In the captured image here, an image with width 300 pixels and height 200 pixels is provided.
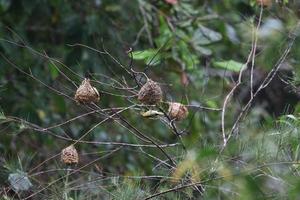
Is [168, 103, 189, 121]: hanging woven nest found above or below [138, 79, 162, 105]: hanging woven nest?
below

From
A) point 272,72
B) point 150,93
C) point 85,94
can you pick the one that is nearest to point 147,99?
point 150,93

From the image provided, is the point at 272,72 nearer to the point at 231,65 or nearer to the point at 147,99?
the point at 147,99

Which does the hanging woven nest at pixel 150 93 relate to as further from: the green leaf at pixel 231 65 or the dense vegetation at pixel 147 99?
the green leaf at pixel 231 65

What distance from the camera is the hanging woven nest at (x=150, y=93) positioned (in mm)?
1604

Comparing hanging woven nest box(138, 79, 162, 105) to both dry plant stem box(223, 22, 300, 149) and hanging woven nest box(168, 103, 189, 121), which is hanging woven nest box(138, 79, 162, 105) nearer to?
hanging woven nest box(168, 103, 189, 121)

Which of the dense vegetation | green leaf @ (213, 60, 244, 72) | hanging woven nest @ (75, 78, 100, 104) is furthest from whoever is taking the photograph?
green leaf @ (213, 60, 244, 72)

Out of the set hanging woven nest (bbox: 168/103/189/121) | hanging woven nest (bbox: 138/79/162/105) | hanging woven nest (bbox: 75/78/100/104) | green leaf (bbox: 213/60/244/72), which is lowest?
green leaf (bbox: 213/60/244/72)

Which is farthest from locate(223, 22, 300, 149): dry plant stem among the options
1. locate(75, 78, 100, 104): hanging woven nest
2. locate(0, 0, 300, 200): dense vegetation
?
locate(75, 78, 100, 104): hanging woven nest

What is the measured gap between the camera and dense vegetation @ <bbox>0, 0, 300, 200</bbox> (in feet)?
4.99

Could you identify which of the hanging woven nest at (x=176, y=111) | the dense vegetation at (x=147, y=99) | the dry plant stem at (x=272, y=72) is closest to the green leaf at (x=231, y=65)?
the dense vegetation at (x=147, y=99)

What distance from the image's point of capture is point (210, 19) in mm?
3121

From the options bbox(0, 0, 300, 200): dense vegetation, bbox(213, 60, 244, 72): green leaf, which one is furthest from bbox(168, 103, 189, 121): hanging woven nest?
bbox(213, 60, 244, 72): green leaf

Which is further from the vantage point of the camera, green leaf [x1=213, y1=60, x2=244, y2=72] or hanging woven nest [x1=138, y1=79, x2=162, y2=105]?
green leaf [x1=213, y1=60, x2=244, y2=72]

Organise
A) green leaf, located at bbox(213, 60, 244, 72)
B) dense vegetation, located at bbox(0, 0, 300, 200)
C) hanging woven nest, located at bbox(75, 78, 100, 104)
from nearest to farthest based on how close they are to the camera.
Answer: dense vegetation, located at bbox(0, 0, 300, 200) → hanging woven nest, located at bbox(75, 78, 100, 104) → green leaf, located at bbox(213, 60, 244, 72)
